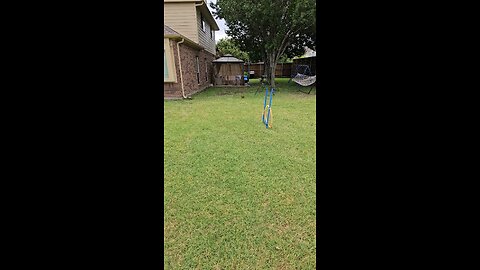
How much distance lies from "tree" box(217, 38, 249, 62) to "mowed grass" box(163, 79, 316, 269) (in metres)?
24.5

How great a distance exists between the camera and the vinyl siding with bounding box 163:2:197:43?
40.1 feet

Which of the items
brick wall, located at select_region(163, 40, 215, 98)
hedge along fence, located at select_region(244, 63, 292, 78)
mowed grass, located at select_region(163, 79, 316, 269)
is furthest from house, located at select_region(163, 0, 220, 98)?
hedge along fence, located at select_region(244, 63, 292, 78)

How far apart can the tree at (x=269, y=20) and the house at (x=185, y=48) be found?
1319 mm

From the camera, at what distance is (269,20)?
47.9 ft

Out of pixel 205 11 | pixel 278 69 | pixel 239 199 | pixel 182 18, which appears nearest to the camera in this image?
pixel 239 199

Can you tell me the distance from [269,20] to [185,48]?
19.6ft

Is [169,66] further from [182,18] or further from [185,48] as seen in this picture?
[182,18]

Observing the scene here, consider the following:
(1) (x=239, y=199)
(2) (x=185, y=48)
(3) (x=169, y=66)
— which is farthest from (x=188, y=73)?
(1) (x=239, y=199)

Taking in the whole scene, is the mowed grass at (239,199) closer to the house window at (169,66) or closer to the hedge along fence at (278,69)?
the house window at (169,66)

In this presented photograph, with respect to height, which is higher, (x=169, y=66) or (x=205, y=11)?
(x=205, y=11)

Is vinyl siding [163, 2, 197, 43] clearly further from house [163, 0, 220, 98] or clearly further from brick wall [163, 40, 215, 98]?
brick wall [163, 40, 215, 98]
